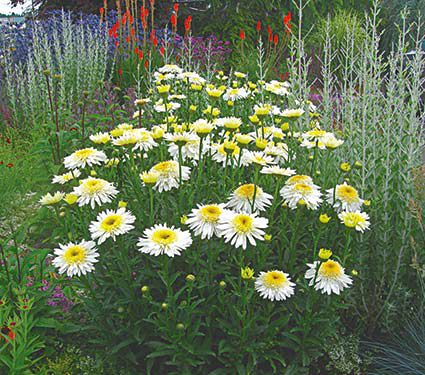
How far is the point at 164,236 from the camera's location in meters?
1.71

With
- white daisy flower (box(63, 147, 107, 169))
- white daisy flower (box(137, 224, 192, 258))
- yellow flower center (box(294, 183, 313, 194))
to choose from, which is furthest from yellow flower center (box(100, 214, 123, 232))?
yellow flower center (box(294, 183, 313, 194))

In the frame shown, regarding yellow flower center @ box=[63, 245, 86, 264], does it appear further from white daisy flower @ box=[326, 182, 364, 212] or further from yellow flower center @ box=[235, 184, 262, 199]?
white daisy flower @ box=[326, 182, 364, 212]

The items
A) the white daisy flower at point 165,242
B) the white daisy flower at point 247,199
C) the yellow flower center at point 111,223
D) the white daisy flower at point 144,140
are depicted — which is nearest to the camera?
the white daisy flower at point 165,242

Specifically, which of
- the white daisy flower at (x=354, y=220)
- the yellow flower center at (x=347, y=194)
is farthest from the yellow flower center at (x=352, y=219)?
the yellow flower center at (x=347, y=194)

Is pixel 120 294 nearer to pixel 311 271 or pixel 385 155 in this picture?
pixel 311 271

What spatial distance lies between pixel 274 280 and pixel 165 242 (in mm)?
392

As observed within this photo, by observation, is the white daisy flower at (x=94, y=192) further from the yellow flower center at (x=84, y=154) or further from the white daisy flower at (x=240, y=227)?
the white daisy flower at (x=240, y=227)

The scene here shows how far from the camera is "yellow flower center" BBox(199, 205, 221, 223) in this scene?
1.71 m

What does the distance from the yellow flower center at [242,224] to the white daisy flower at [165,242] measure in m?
0.16

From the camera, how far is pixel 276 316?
2119 mm

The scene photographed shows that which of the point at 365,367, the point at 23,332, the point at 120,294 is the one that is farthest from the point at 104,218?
the point at 365,367

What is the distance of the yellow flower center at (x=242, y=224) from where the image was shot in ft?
5.46

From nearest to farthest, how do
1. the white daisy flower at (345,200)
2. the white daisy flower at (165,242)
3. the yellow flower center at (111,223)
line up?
the white daisy flower at (165,242) < the yellow flower center at (111,223) < the white daisy flower at (345,200)

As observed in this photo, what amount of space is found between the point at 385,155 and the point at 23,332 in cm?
189
